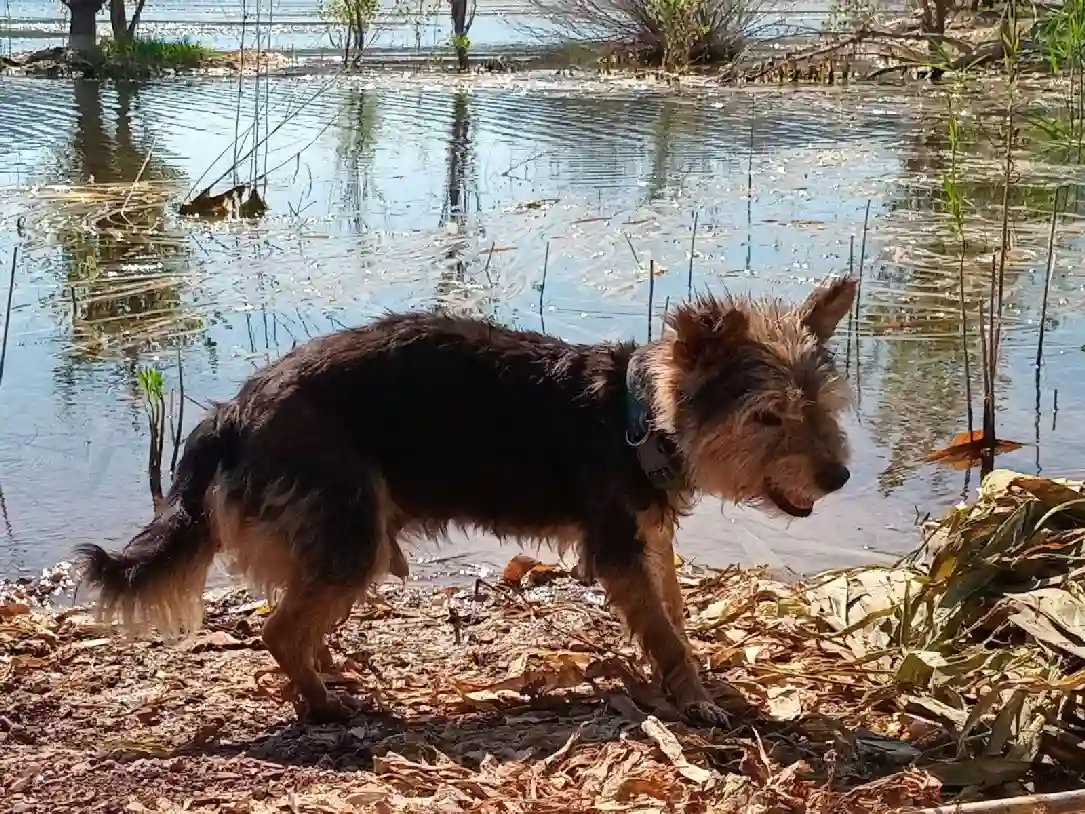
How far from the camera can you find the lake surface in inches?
301

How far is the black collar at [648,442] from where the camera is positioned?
4902 mm

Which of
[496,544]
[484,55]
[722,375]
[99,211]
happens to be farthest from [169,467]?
[484,55]

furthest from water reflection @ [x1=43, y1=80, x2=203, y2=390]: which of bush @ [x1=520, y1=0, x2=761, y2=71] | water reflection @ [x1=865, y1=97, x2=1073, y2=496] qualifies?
bush @ [x1=520, y1=0, x2=761, y2=71]

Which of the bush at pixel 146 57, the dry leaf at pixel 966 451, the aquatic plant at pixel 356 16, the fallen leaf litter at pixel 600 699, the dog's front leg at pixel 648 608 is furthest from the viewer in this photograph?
the bush at pixel 146 57

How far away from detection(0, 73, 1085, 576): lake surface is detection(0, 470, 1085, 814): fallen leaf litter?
0.98 m

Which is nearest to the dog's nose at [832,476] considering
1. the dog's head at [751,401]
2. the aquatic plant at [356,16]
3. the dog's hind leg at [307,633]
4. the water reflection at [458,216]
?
the dog's head at [751,401]

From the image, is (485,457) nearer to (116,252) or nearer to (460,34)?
(116,252)

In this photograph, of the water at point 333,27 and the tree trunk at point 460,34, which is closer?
the tree trunk at point 460,34

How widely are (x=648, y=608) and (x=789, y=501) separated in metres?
0.64

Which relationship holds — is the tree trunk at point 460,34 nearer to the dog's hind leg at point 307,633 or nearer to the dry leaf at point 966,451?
the dry leaf at point 966,451

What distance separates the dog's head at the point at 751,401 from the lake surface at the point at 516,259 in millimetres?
1931

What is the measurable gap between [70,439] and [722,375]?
480cm

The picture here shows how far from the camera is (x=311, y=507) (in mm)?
4723

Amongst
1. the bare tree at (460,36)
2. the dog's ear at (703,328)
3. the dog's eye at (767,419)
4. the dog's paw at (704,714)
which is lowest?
the dog's paw at (704,714)
